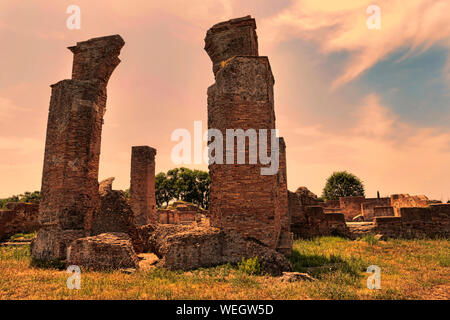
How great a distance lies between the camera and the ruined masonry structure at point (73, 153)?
303 inches

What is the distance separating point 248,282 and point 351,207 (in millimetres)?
20363

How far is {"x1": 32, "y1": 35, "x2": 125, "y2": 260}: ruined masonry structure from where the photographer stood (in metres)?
7.70

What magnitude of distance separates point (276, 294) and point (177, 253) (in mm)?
2751

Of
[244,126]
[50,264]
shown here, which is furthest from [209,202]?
[50,264]

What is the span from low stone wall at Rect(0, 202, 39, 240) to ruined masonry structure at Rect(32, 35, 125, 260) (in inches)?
256

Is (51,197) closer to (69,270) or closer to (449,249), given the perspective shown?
(69,270)

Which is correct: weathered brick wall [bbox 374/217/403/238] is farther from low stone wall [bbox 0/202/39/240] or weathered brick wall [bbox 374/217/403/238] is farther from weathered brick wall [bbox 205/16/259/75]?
low stone wall [bbox 0/202/39/240]

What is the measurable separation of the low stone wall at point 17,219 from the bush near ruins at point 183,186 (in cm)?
2535

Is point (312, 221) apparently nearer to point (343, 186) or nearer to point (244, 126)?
point (244, 126)
